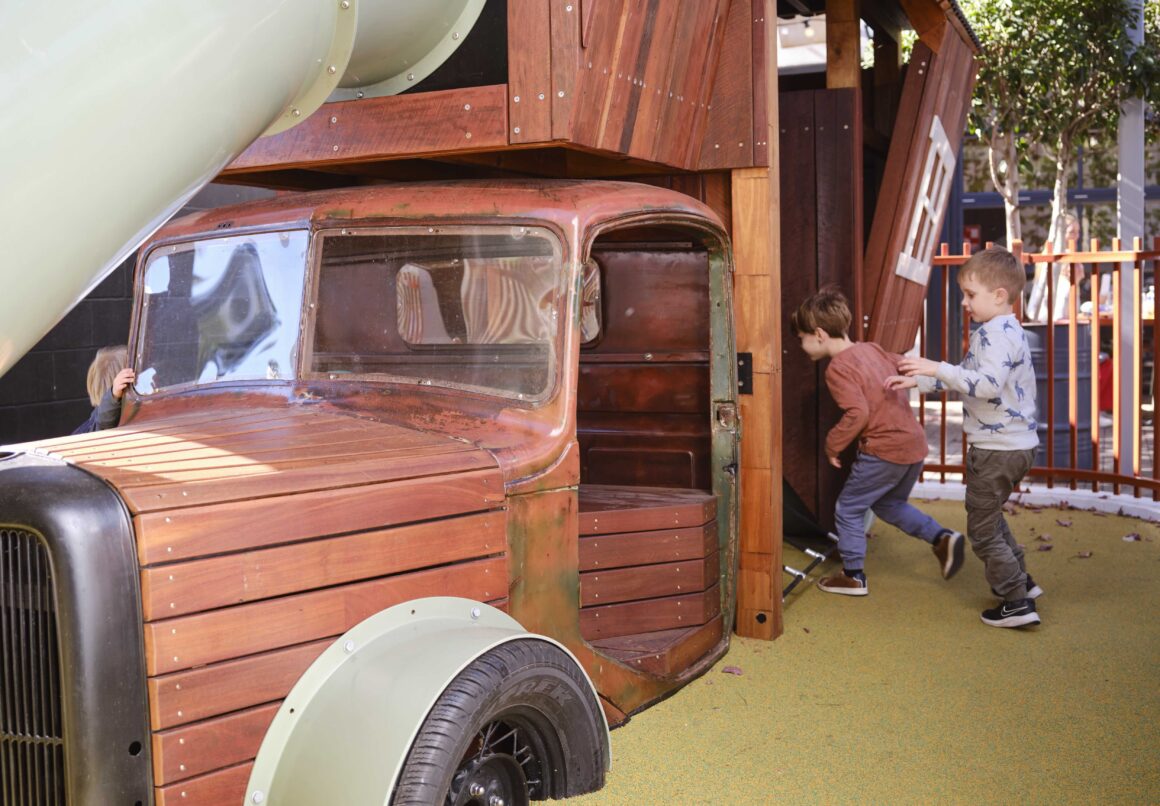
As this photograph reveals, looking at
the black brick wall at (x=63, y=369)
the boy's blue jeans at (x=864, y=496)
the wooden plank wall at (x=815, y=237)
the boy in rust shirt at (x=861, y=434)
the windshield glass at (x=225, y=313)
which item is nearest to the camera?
the windshield glass at (x=225, y=313)

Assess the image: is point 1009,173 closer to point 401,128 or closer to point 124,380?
point 401,128

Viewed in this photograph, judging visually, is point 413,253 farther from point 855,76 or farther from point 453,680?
point 855,76

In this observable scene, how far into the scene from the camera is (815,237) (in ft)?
20.2

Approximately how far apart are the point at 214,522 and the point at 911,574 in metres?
4.36

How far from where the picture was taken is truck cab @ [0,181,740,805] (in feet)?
7.63

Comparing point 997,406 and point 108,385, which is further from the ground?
point 108,385

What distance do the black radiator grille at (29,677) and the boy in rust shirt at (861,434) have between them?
3.80 metres

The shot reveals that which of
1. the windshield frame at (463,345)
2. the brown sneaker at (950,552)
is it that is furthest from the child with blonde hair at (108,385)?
the brown sneaker at (950,552)

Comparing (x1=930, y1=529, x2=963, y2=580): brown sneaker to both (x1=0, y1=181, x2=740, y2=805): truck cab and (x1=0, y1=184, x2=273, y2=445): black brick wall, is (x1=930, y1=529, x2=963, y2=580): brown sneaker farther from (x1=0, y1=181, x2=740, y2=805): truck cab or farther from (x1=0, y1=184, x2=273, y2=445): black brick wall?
(x1=0, y1=184, x2=273, y2=445): black brick wall

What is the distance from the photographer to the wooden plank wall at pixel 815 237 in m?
6.05

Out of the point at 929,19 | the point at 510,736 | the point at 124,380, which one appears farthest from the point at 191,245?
the point at 929,19

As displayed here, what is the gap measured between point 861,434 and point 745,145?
1649 millimetres

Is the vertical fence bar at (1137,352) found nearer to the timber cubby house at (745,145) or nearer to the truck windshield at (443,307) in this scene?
the timber cubby house at (745,145)

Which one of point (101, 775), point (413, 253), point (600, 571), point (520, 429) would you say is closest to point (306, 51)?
point (413, 253)
